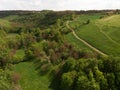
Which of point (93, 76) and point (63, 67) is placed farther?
point (63, 67)

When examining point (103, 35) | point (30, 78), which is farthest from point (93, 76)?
point (103, 35)

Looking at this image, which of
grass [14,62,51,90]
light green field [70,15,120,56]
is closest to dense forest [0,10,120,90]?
grass [14,62,51,90]

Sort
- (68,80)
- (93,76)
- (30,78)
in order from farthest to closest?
(30,78)
(93,76)
(68,80)

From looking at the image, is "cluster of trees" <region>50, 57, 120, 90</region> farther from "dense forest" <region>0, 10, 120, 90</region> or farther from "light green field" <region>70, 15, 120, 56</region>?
"light green field" <region>70, 15, 120, 56</region>

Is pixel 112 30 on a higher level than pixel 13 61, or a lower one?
higher

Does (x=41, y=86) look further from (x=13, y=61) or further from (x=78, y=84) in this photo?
(x=13, y=61)

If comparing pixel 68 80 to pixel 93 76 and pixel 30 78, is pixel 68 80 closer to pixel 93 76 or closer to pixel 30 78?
pixel 93 76

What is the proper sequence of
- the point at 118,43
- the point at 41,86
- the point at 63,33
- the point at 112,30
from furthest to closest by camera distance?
the point at 63,33 < the point at 112,30 < the point at 118,43 < the point at 41,86

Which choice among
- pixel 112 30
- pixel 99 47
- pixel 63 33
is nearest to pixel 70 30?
pixel 63 33
